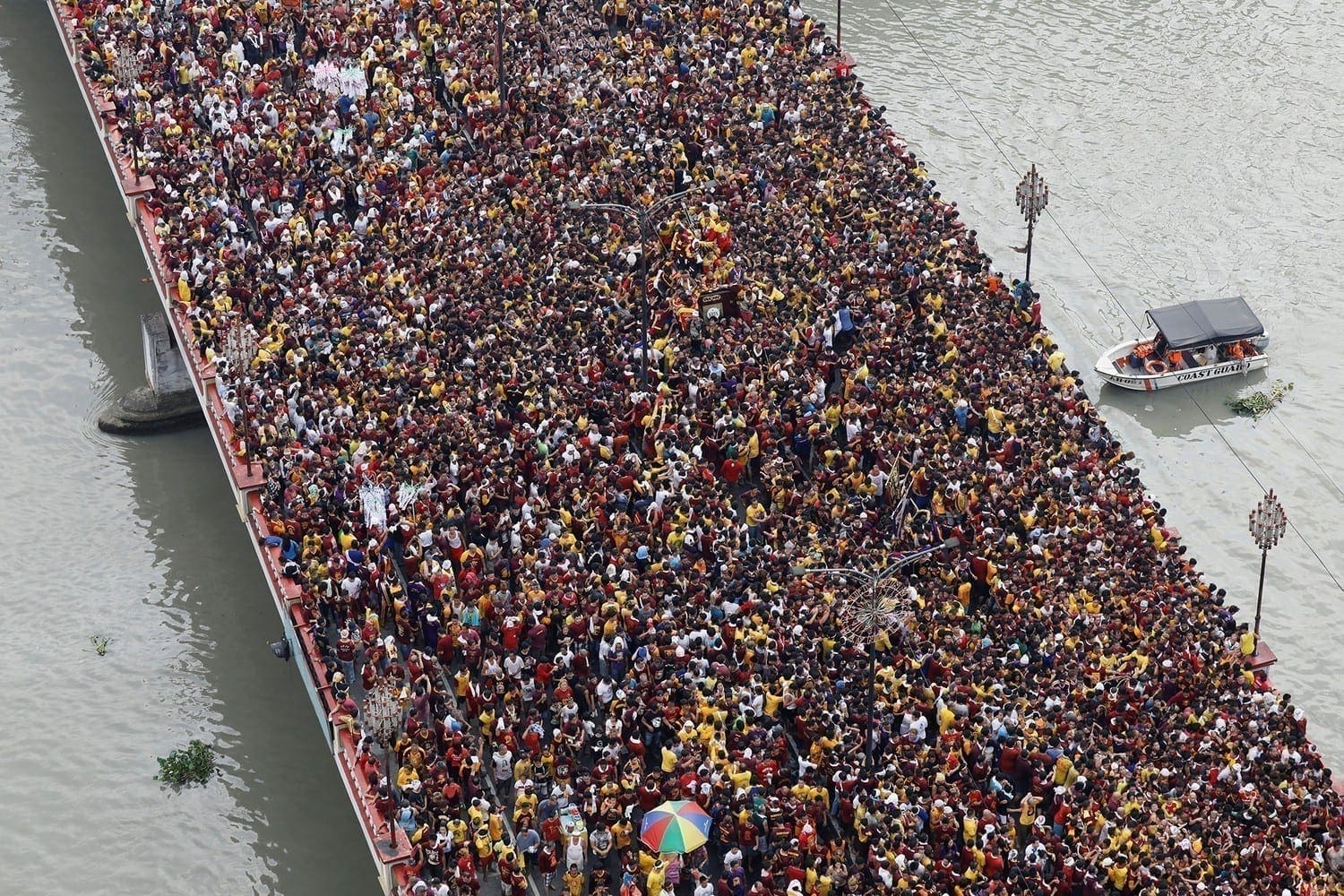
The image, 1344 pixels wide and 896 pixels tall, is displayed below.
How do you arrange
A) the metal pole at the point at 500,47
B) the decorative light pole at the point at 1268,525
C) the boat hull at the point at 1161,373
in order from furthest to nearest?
the metal pole at the point at 500,47 → the boat hull at the point at 1161,373 → the decorative light pole at the point at 1268,525

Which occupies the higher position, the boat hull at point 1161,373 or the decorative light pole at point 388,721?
the decorative light pole at point 388,721

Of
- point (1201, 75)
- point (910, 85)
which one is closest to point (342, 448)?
point (910, 85)

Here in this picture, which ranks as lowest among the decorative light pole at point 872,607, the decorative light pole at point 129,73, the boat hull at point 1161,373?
the boat hull at point 1161,373

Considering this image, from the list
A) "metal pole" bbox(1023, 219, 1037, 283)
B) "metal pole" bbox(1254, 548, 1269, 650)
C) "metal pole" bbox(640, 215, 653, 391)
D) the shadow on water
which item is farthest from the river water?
"metal pole" bbox(640, 215, 653, 391)

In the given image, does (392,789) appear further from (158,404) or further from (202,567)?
(158,404)

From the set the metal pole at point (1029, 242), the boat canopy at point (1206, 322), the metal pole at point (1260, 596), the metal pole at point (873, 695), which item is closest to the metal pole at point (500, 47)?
the metal pole at point (1029, 242)

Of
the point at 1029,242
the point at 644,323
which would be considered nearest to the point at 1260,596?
the point at 1029,242

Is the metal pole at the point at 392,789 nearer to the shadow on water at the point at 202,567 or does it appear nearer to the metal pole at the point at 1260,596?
the shadow on water at the point at 202,567
